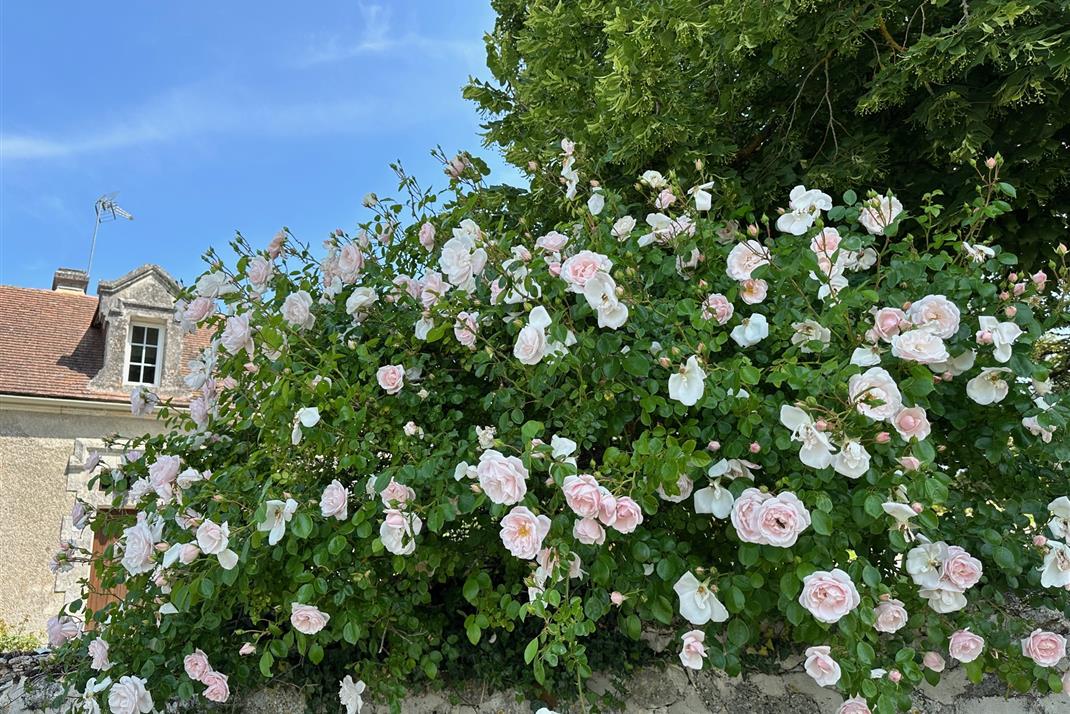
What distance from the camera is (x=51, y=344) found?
1219 centimetres

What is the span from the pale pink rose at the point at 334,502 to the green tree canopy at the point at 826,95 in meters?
1.86

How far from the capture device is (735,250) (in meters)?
2.58

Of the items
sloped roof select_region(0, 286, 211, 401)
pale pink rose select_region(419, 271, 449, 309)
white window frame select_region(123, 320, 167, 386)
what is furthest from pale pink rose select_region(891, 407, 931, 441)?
white window frame select_region(123, 320, 167, 386)

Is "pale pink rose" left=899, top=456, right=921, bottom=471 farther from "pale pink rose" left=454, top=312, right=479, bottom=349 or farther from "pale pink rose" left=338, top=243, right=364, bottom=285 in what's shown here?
"pale pink rose" left=338, top=243, right=364, bottom=285

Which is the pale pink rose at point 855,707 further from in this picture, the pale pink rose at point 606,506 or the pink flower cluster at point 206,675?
the pink flower cluster at point 206,675

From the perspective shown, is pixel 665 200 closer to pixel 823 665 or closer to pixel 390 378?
pixel 390 378

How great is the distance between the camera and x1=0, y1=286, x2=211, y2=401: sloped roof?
11164mm

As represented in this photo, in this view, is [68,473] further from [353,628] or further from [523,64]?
[353,628]

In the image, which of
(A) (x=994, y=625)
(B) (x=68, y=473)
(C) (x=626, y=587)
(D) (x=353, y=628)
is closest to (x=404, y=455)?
(D) (x=353, y=628)

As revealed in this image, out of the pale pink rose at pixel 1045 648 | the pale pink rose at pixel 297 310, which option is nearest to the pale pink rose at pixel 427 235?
the pale pink rose at pixel 297 310

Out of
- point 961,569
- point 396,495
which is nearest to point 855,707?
point 961,569

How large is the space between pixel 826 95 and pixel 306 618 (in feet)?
12.2

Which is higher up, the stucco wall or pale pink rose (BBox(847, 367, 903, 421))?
pale pink rose (BBox(847, 367, 903, 421))

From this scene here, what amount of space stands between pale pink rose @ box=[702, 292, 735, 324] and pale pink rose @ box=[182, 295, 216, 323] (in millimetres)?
2246
